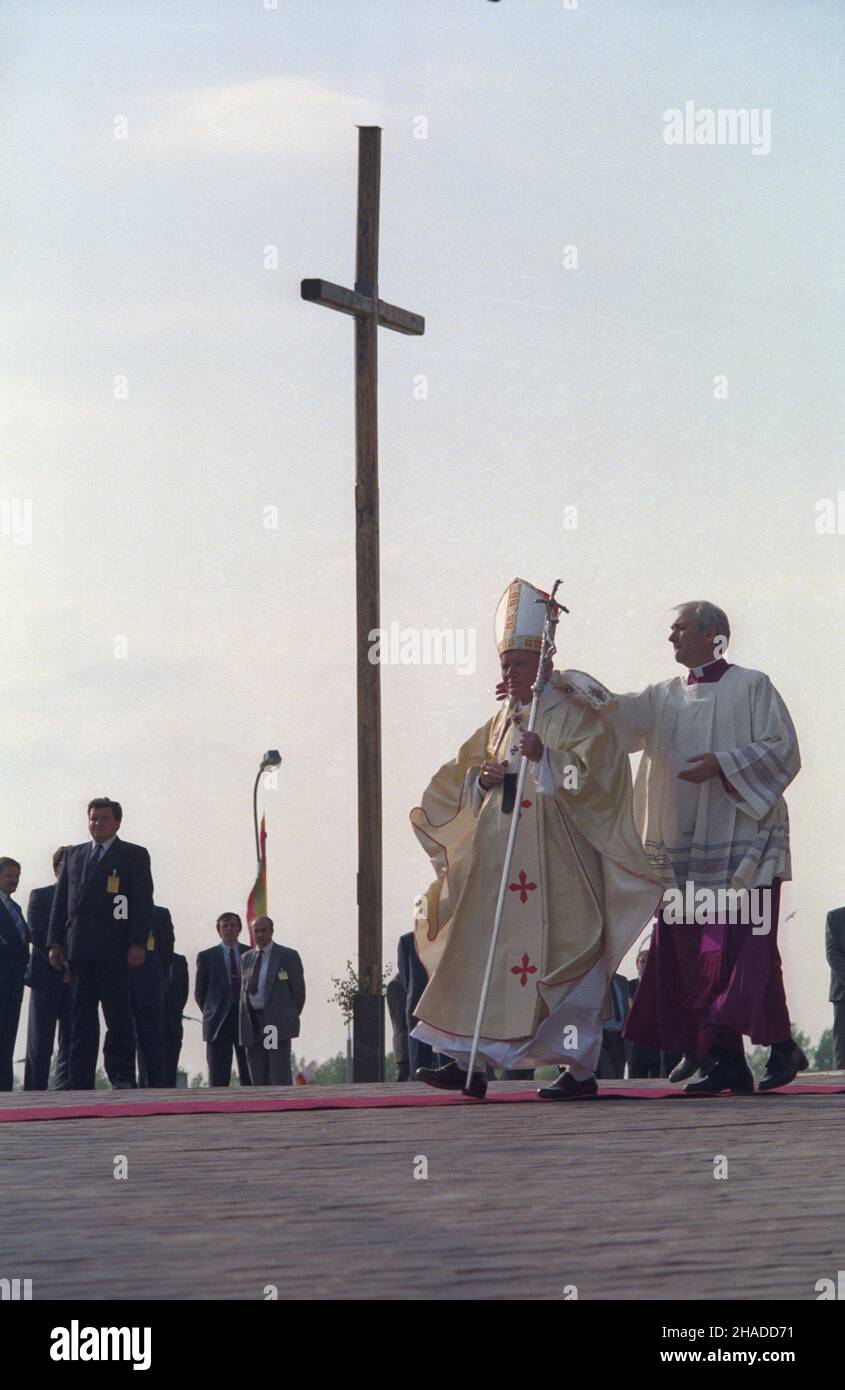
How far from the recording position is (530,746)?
31.7ft

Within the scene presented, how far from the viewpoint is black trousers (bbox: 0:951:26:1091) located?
47.8ft

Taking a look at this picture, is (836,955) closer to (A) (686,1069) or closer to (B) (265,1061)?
(B) (265,1061)

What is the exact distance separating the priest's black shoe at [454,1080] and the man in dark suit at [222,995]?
7.95 m

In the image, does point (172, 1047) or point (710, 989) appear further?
point (172, 1047)

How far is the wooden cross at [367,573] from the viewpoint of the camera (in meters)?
15.2

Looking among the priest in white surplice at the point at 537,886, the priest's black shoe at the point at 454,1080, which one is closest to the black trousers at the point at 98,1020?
the priest in white surplice at the point at 537,886

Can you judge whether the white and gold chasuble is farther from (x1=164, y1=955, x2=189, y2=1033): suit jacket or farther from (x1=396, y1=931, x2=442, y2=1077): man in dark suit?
(x1=164, y1=955, x2=189, y2=1033): suit jacket

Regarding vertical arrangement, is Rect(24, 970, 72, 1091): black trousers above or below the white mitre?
below

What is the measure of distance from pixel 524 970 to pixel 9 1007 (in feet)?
19.5

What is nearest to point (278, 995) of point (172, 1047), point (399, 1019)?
point (399, 1019)

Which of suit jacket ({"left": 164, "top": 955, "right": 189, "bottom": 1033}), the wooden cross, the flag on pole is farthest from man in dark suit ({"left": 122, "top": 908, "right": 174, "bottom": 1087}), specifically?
the flag on pole

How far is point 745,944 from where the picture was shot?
9.91m

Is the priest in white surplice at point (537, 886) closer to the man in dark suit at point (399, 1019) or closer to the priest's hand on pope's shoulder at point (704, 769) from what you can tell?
the priest's hand on pope's shoulder at point (704, 769)
